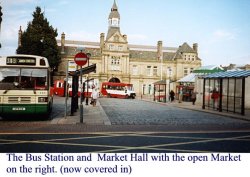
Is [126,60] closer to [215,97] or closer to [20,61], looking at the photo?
[215,97]

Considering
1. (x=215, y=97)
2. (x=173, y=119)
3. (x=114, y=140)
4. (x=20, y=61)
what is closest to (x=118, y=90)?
(x=215, y=97)

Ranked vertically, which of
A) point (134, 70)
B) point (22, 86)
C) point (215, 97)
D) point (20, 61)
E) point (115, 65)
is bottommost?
point (215, 97)

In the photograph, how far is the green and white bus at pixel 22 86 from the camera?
582 inches

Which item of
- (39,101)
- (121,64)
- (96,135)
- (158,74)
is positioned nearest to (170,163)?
(96,135)

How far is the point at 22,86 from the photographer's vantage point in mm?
15047

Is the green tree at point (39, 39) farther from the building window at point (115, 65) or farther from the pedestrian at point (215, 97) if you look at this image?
the pedestrian at point (215, 97)

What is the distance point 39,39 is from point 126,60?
73.9ft

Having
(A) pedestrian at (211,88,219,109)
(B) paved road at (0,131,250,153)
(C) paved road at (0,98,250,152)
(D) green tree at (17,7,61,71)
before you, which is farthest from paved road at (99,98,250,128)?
(D) green tree at (17,7,61,71)

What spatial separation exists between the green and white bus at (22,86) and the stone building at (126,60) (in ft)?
188

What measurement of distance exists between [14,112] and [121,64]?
60.8m

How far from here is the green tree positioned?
59344 millimetres

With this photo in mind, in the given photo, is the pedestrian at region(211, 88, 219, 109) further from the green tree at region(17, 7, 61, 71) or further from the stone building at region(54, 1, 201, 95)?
the stone building at region(54, 1, 201, 95)

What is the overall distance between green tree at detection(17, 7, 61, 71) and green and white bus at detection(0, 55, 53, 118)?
149ft

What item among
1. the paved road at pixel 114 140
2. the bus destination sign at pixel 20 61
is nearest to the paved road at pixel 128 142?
the paved road at pixel 114 140
